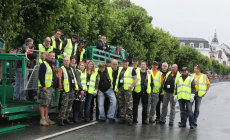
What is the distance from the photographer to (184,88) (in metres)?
9.87

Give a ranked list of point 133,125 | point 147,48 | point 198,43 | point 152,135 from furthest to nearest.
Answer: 1. point 198,43
2. point 147,48
3. point 133,125
4. point 152,135

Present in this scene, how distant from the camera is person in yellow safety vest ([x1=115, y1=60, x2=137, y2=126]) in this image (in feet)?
32.6

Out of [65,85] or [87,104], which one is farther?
[87,104]

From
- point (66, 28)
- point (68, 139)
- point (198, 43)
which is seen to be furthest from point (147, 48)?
point (198, 43)

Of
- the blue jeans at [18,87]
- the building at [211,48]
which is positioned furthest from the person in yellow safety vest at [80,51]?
the building at [211,48]

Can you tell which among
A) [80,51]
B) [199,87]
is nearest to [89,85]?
[80,51]

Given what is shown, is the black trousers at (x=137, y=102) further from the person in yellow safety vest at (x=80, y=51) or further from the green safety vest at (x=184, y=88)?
the person in yellow safety vest at (x=80, y=51)

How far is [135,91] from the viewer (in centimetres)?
1027

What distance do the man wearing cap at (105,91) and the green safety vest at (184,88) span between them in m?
2.06

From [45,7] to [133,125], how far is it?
19.2ft

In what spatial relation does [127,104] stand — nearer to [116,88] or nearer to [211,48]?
[116,88]

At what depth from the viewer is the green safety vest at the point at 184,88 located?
9.87 meters

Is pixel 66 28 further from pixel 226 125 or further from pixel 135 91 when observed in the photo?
pixel 226 125

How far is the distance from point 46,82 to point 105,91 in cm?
216
